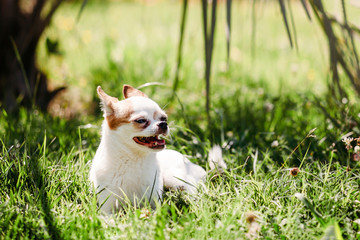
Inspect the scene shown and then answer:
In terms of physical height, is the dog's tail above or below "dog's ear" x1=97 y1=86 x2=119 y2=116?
below

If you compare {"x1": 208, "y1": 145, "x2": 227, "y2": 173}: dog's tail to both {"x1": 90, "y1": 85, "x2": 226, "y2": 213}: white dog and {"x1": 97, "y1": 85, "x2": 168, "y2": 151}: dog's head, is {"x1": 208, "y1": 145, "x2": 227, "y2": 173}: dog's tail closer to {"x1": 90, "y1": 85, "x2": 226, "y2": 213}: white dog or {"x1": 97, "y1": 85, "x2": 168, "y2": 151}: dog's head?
{"x1": 90, "y1": 85, "x2": 226, "y2": 213}: white dog

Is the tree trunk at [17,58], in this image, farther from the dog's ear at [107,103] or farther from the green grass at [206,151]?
the dog's ear at [107,103]

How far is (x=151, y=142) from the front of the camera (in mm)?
1827

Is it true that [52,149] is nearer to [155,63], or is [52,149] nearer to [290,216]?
[290,216]

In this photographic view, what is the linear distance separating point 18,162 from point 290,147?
155cm

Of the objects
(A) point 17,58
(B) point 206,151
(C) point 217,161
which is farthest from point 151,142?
(A) point 17,58

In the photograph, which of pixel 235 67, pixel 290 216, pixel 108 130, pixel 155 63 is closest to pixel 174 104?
pixel 155 63

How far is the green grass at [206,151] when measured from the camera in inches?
66.2

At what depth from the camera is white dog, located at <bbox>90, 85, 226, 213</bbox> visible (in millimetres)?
1781

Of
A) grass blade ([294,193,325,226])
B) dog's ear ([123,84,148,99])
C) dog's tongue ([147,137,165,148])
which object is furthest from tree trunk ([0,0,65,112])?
grass blade ([294,193,325,226])

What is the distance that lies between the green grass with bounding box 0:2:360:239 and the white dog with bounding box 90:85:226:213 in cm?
8

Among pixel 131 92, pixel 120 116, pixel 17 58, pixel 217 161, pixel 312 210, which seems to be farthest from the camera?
pixel 17 58

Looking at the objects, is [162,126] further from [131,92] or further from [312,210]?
[312,210]

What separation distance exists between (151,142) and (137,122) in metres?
0.12
